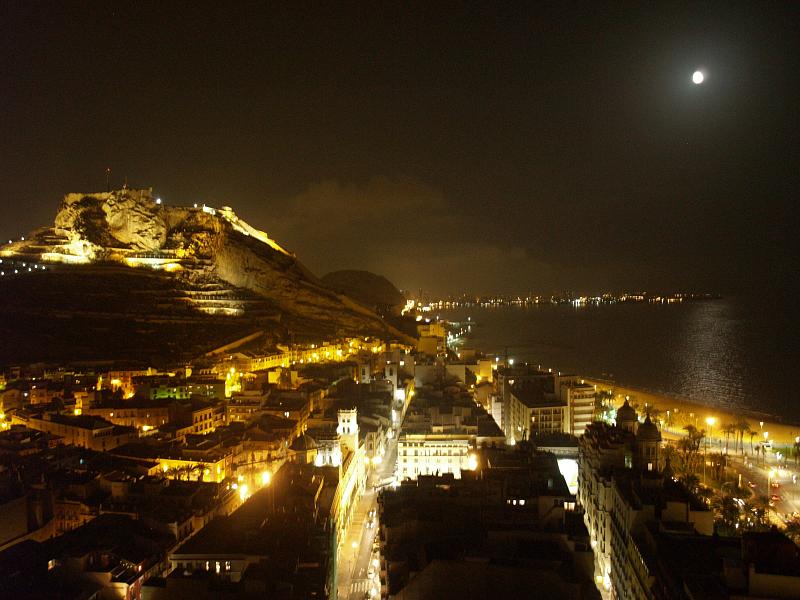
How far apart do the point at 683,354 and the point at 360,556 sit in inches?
2825

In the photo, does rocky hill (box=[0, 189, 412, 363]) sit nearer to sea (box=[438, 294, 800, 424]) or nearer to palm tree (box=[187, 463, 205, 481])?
palm tree (box=[187, 463, 205, 481])

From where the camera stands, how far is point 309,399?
32.8 meters

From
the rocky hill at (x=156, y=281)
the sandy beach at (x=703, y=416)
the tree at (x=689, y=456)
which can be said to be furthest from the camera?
the rocky hill at (x=156, y=281)

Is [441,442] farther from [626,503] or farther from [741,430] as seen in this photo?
[741,430]

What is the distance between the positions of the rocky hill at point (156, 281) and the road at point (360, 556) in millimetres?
27184

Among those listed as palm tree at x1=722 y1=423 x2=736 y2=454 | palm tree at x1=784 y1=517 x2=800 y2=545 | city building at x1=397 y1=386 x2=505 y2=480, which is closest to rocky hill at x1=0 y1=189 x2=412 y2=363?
city building at x1=397 y1=386 x2=505 y2=480

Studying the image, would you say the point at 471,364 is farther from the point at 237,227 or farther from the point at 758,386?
the point at 237,227

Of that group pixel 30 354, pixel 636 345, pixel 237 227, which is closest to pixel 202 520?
pixel 30 354

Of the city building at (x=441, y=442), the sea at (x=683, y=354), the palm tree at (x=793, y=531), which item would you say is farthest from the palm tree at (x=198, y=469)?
the sea at (x=683, y=354)

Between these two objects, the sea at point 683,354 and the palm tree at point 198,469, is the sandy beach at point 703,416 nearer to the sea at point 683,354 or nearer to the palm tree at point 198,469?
the sea at point 683,354

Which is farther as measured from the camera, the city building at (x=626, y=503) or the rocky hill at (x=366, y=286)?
the rocky hill at (x=366, y=286)

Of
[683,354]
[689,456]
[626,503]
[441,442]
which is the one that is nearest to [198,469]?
[441,442]

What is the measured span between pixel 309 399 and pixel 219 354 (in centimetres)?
1473

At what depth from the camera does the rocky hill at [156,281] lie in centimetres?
5147
